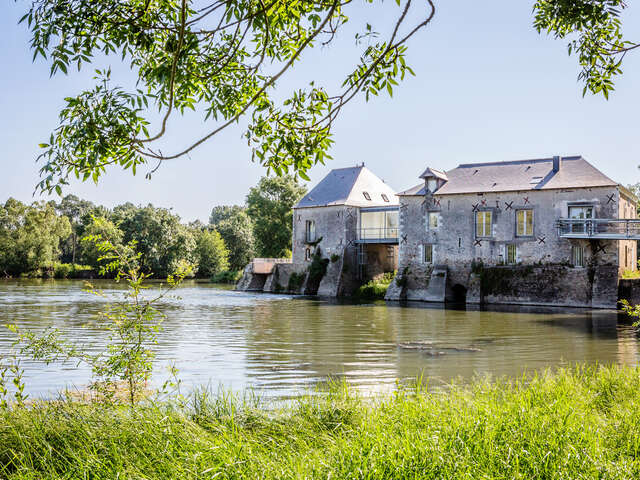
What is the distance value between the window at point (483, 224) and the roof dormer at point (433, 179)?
2854mm

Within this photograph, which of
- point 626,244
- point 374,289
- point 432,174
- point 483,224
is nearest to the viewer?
point 626,244

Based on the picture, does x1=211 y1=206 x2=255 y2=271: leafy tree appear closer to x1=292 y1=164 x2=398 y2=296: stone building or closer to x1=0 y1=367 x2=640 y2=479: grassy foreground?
x1=292 y1=164 x2=398 y2=296: stone building

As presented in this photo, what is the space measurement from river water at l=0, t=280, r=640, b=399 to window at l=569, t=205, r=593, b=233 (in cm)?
460

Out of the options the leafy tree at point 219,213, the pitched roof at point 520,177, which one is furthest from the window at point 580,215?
the leafy tree at point 219,213

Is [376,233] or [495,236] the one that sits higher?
[376,233]

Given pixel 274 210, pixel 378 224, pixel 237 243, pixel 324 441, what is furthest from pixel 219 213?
pixel 324 441

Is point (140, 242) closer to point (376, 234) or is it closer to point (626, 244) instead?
point (376, 234)

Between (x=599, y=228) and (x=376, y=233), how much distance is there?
13.3m

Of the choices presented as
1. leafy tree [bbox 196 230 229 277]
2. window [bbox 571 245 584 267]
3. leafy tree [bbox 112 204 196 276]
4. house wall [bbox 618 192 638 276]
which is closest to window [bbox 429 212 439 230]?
window [bbox 571 245 584 267]

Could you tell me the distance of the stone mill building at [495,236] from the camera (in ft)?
87.7

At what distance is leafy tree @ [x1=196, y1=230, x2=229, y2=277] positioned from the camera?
2411 inches

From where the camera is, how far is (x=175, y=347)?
44.4 feet

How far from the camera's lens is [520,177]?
97.0 ft

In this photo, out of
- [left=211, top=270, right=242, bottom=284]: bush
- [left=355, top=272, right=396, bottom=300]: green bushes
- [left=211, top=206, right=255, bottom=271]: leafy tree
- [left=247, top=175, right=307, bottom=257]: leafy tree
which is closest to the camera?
[left=355, top=272, right=396, bottom=300]: green bushes
